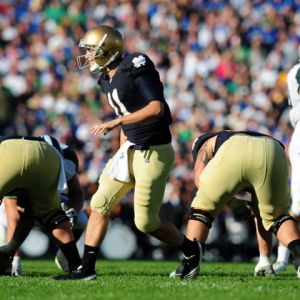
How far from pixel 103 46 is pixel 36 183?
1.26 metres

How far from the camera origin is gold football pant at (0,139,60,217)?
5.54 meters

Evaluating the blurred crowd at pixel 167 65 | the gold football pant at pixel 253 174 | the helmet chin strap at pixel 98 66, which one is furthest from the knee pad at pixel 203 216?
the blurred crowd at pixel 167 65

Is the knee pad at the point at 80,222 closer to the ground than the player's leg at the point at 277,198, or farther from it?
closer to the ground

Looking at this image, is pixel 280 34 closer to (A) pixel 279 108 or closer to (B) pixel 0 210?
(A) pixel 279 108

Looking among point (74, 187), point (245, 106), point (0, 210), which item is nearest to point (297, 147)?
point (74, 187)

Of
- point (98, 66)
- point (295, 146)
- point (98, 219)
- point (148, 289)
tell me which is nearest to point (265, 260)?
point (295, 146)

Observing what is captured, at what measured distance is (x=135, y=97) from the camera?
5336 mm

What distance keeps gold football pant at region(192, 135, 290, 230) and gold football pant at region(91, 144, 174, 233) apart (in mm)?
369

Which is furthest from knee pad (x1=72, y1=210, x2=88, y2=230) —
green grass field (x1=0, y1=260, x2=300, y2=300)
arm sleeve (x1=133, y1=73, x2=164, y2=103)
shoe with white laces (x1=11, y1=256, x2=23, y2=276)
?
arm sleeve (x1=133, y1=73, x2=164, y2=103)

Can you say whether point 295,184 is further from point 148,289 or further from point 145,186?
point 148,289

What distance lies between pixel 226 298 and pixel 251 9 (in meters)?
10.5

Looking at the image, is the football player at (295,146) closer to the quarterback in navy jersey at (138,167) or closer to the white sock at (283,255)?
the white sock at (283,255)

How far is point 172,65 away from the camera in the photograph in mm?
13273

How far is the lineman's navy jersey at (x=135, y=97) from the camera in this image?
5219 mm
